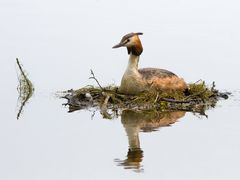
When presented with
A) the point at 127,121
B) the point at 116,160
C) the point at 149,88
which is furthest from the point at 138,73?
the point at 116,160

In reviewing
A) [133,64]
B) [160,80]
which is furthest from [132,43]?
[160,80]

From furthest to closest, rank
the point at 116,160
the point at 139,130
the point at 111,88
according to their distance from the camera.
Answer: the point at 111,88, the point at 139,130, the point at 116,160

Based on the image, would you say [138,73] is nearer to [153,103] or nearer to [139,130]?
[153,103]

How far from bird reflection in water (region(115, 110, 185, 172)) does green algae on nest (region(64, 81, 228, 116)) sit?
1.02ft

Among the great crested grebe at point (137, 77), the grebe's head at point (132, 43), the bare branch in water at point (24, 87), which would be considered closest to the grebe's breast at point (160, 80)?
the great crested grebe at point (137, 77)

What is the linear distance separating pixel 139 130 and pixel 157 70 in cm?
284

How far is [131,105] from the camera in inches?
722

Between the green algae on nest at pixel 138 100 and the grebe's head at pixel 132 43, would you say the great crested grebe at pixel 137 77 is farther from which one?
the green algae on nest at pixel 138 100

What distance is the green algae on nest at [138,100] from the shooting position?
18297mm

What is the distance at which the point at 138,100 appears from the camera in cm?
Answer: 1845

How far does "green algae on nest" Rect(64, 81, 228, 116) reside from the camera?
1830 centimetres

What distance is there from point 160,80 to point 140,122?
1871mm

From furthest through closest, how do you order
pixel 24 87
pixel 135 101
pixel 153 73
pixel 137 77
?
pixel 24 87, pixel 153 73, pixel 137 77, pixel 135 101

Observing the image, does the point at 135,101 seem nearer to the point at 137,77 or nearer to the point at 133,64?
the point at 137,77
